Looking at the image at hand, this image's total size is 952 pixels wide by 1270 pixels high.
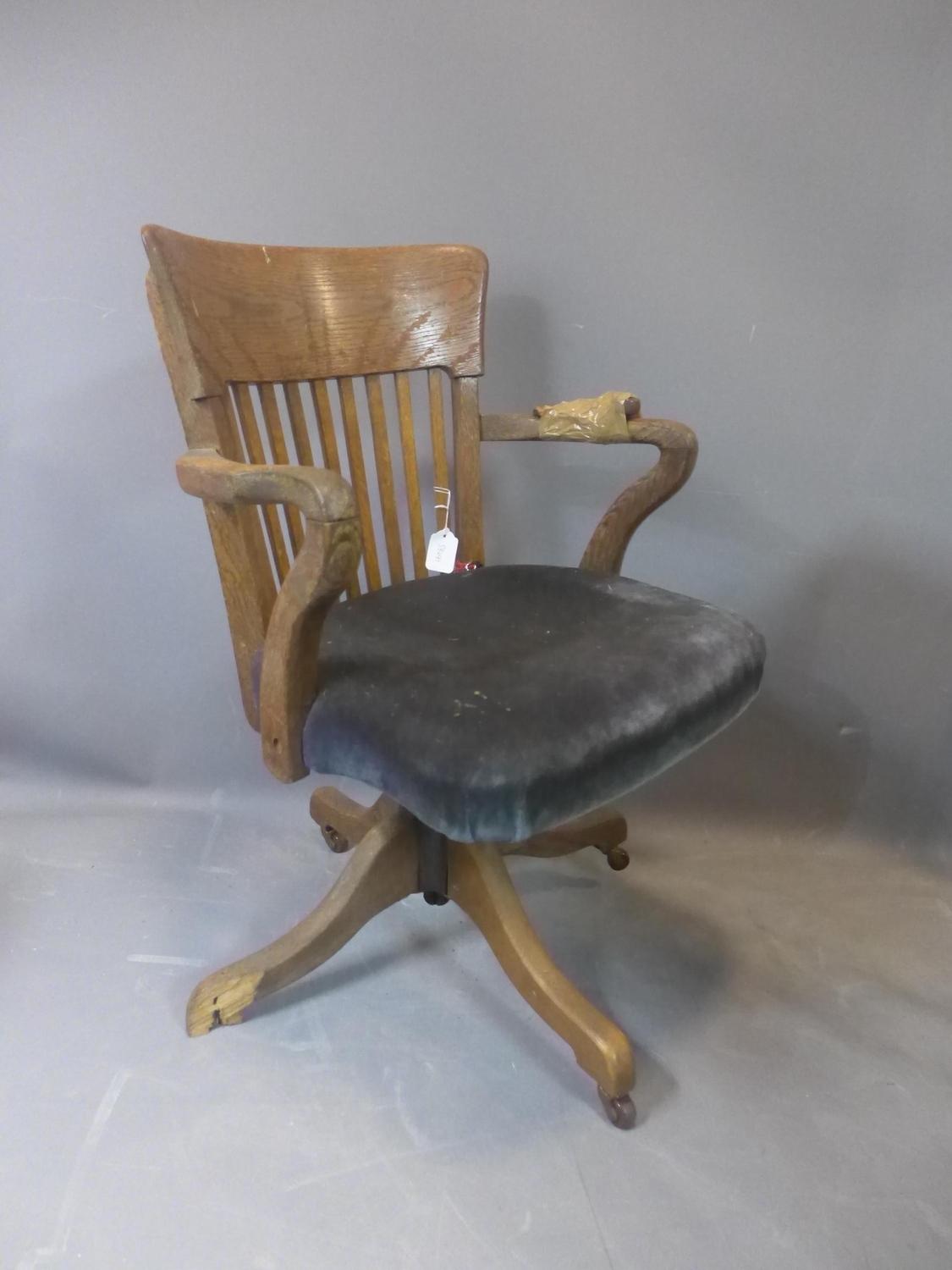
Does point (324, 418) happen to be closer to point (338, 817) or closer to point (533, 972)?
point (338, 817)

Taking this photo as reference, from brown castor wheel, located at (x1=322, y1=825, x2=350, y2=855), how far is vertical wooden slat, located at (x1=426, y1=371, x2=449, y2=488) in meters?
0.54

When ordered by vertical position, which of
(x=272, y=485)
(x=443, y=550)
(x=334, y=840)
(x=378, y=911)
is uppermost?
(x=272, y=485)

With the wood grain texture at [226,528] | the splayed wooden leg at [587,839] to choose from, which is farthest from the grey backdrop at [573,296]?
the wood grain texture at [226,528]

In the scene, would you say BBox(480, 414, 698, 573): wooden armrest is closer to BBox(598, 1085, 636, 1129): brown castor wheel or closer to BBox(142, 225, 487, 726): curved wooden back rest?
BBox(142, 225, 487, 726): curved wooden back rest

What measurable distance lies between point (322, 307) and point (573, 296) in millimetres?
394

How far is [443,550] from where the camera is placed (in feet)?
3.61

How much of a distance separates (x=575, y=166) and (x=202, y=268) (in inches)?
22.3

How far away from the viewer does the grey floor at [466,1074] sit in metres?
0.77

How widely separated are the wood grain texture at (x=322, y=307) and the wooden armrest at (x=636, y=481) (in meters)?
0.09

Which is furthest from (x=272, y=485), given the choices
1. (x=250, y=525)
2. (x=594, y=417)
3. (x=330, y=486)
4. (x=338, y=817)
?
(x=338, y=817)

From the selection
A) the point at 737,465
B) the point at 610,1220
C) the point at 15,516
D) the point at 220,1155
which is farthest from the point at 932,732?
the point at 15,516

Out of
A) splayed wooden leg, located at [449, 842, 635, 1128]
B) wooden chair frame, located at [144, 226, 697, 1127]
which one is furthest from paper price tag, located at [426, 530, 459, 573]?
splayed wooden leg, located at [449, 842, 635, 1128]

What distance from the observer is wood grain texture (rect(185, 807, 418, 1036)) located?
959 millimetres

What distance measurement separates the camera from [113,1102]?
0.88m
